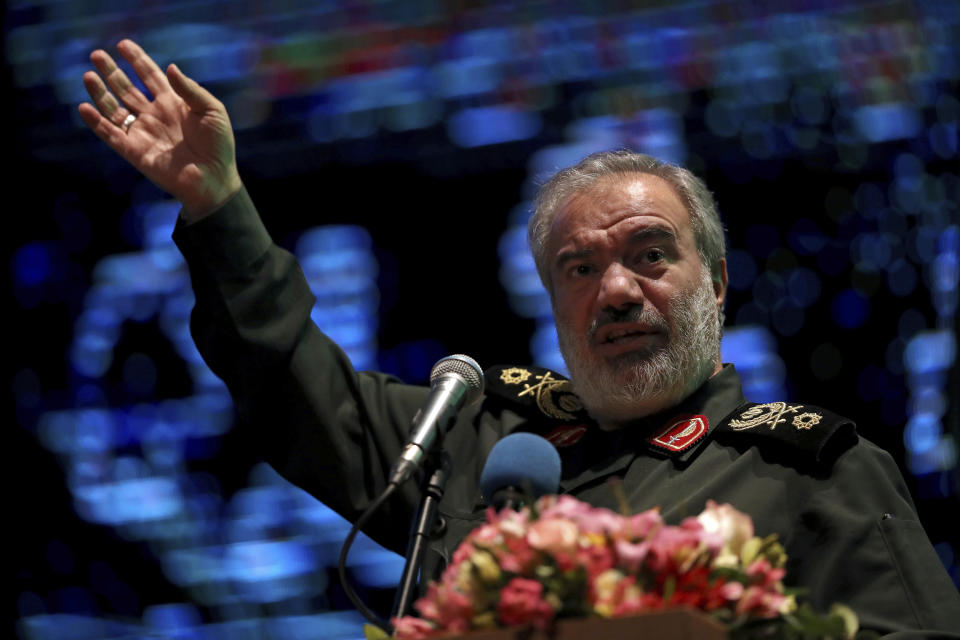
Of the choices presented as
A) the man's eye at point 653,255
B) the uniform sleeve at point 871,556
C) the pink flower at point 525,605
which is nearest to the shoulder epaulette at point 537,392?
the man's eye at point 653,255

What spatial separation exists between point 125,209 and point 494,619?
397cm

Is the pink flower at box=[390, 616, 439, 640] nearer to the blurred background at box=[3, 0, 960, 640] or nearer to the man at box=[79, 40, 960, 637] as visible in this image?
the man at box=[79, 40, 960, 637]

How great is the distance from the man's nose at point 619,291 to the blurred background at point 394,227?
1.90m

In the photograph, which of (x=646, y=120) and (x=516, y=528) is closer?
(x=516, y=528)

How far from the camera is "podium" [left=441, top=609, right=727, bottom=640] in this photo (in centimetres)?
131

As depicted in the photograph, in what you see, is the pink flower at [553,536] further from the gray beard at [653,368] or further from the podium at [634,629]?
the gray beard at [653,368]

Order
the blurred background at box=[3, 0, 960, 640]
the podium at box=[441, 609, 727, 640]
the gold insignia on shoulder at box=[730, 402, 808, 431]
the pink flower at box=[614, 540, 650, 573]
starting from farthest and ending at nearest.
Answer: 1. the blurred background at box=[3, 0, 960, 640]
2. the gold insignia on shoulder at box=[730, 402, 808, 431]
3. the pink flower at box=[614, 540, 650, 573]
4. the podium at box=[441, 609, 727, 640]

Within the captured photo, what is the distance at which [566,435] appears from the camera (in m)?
2.66

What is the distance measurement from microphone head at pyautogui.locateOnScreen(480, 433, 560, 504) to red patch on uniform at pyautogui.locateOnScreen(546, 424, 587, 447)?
0.81 meters

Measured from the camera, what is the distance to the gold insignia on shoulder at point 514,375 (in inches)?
112

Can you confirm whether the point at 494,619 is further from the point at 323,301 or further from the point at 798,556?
the point at 323,301

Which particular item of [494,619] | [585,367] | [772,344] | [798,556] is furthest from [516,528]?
[772,344]

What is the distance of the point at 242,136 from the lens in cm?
481

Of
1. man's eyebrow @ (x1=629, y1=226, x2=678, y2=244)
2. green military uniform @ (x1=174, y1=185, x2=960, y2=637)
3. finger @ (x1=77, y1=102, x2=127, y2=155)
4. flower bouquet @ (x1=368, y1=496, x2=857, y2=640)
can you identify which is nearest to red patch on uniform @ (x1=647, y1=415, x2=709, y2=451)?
green military uniform @ (x1=174, y1=185, x2=960, y2=637)
